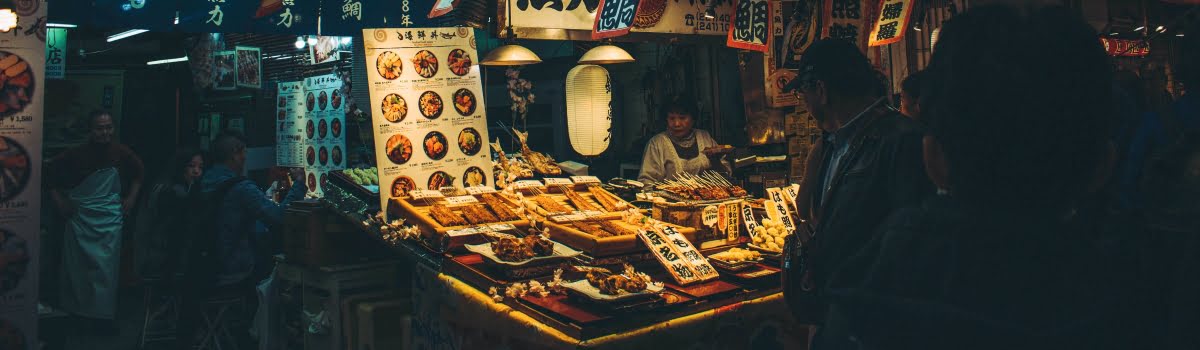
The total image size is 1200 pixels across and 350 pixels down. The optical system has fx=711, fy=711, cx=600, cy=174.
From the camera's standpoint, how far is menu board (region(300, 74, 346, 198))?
11758 mm

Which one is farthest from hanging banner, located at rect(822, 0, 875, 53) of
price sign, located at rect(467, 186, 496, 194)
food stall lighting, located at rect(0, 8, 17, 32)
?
food stall lighting, located at rect(0, 8, 17, 32)

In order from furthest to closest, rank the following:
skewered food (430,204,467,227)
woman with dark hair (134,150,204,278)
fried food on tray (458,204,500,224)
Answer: woman with dark hair (134,150,204,278) < fried food on tray (458,204,500,224) < skewered food (430,204,467,227)

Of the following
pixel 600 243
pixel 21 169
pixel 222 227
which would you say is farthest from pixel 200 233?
pixel 600 243

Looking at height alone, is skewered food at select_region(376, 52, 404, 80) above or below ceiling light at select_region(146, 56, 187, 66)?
below

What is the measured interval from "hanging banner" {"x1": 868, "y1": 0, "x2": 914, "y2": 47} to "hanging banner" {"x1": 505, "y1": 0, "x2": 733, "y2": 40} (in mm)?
1391

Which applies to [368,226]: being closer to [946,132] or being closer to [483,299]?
[483,299]

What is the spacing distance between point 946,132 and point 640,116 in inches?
547

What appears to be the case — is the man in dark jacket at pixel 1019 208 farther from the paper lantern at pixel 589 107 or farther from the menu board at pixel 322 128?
the menu board at pixel 322 128

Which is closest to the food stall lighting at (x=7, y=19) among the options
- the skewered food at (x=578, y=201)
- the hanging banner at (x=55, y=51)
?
the skewered food at (x=578, y=201)

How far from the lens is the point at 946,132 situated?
1.49 metres

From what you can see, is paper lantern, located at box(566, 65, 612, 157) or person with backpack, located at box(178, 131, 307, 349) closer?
person with backpack, located at box(178, 131, 307, 349)

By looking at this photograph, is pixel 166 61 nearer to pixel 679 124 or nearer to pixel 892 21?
pixel 679 124

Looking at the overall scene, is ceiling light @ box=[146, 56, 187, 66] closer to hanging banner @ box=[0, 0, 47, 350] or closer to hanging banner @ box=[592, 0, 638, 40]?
hanging banner @ box=[0, 0, 47, 350]

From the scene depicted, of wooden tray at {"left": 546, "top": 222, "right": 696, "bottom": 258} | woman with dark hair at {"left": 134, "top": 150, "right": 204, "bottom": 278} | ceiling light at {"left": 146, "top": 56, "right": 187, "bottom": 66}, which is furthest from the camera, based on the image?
ceiling light at {"left": 146, "top": 56, "right": 187, "bottom": 66}
